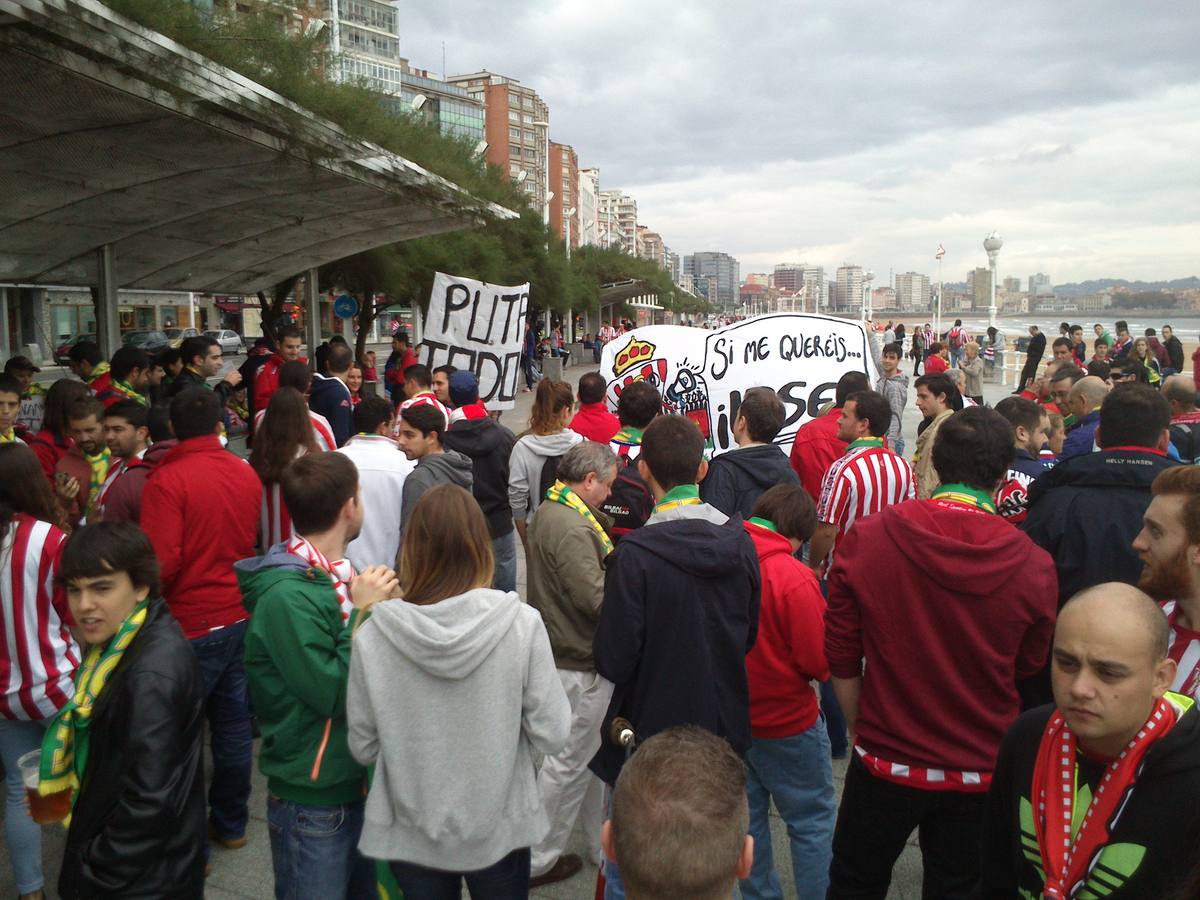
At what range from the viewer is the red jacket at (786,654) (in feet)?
10.2

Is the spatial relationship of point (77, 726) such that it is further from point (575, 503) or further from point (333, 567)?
point (575, 503)

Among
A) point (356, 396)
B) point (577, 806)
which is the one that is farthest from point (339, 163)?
point (577, 806)

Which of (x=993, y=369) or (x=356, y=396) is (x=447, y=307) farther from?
(x=993, y=369)

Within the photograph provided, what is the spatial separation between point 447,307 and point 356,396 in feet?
4.98

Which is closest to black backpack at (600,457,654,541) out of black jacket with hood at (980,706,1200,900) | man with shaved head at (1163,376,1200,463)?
black jacket with hood at (980,706,1200,900)

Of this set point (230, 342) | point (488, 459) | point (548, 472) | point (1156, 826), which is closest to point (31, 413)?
point (488, 459)

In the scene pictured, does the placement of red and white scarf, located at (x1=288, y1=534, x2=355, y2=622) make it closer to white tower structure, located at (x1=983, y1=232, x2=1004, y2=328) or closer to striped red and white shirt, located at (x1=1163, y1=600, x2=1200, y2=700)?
striped red and white shirt, located at (x1=1163, y1=600, x2=1200, y2=700)

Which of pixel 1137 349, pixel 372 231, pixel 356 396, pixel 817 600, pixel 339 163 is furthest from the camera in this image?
pixel 1137 349

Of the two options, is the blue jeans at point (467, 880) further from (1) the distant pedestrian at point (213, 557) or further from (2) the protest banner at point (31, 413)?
(2) the protest banner at point (31, 413)

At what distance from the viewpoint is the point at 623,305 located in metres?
63.6

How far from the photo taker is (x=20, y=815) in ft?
10.5

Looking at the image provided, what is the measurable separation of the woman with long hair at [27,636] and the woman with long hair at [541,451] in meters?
2.53

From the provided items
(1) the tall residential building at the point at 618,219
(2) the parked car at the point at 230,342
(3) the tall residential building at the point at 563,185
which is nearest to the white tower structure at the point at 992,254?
(2) the parked car at the point at 230,342

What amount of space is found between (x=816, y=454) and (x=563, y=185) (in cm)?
12617
